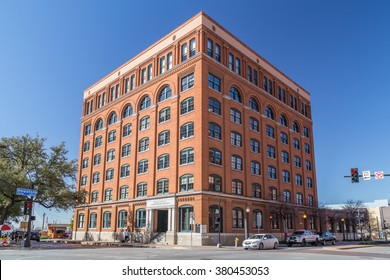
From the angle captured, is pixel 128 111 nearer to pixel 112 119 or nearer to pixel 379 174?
pixel 112 119

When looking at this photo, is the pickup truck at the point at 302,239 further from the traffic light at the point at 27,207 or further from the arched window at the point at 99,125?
the arched window at the point at 99,125

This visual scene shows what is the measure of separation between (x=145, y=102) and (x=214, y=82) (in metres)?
11.8

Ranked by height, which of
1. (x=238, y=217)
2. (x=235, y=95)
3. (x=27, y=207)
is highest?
(x=235, y=95)

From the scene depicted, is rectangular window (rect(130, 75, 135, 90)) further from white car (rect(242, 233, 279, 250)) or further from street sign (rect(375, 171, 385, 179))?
street sign (rect(375, 171, 385, 179))

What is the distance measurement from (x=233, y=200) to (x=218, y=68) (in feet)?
52.8

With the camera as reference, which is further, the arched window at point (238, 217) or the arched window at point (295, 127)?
the arched window at point (295, 127)

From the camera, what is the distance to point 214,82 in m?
44.4

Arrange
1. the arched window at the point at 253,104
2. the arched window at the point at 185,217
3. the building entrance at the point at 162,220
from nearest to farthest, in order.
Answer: the arched window at the point at 185,217, the building entrance at the point at 162,220, the arched window at the point at 253,104

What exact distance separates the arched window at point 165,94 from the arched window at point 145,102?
2282 mm

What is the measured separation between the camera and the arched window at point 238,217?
42.5 m

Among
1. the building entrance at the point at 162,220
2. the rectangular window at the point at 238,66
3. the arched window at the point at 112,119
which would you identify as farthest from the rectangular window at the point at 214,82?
the arched window at the point at 112,119

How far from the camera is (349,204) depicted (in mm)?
74312

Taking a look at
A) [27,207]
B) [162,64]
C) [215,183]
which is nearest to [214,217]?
[215,183]

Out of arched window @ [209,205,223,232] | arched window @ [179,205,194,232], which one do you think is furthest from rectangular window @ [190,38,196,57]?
arched window @ [209,205,223,232]
